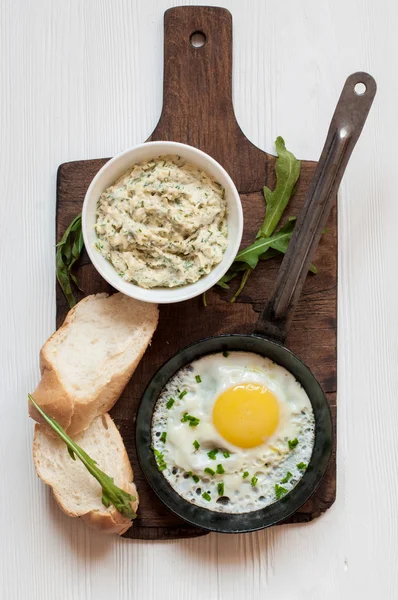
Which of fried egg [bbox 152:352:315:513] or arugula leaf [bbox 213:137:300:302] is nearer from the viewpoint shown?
fried egg [bbox 152:352:315:513]

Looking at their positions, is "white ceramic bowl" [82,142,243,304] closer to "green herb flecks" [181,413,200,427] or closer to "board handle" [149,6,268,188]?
"board handle" [149,6,268,188]

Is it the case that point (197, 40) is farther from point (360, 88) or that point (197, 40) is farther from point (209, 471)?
point (209, 471)

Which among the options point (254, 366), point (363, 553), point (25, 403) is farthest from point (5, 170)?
point (363, 553)

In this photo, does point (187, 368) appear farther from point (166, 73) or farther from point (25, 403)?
point (166, 73)

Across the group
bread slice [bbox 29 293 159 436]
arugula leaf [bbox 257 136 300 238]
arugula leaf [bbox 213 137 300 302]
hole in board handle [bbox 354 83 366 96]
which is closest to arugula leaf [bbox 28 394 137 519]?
bread slice [bbox 29 293 159 436]

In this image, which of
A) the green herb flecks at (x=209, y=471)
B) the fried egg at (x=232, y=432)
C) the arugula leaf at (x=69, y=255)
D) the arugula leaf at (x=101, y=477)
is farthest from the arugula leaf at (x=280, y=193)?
the arugula leaf at (x=101, y=477)

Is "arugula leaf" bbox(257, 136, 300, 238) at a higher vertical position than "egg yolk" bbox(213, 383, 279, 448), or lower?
higher

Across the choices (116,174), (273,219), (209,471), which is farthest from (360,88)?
(209,471)
